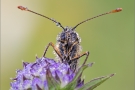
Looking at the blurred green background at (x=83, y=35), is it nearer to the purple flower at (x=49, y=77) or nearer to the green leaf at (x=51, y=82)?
the purple flower at (x=49, y=77)

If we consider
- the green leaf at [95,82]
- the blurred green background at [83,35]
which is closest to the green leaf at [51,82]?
the green leaf at [95,82]

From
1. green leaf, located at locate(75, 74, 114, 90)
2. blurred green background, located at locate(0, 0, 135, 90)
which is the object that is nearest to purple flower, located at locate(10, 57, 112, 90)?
green leaf, located at locate(75, 74, 114, 90)

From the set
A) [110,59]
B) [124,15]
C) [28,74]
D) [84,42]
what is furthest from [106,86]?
[28,74]

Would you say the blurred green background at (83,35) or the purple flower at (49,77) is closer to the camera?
the purple flower at (49,77)

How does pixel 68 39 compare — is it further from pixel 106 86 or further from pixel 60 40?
pixel 106 86

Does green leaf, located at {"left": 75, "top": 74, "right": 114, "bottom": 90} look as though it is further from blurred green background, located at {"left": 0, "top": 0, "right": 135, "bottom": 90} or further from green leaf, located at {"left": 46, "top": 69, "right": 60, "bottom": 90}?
blurred green background, located at {"left": 0, "top": 0, "right": 135, "bottom": 90}

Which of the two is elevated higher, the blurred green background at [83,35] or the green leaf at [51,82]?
the blurred green background at [83,35]
